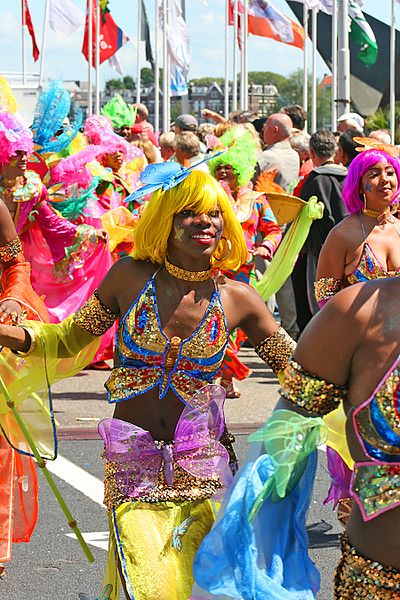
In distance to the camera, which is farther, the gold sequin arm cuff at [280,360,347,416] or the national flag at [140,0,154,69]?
the national flag at [140,0,154,69]

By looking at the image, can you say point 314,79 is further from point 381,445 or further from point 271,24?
point 381,445

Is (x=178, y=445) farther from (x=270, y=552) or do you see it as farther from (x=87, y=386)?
(x=87, y=386)

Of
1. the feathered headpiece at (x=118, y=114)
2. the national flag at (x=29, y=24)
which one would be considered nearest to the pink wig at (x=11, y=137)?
the feathered headpiece at (x=118, y=114)

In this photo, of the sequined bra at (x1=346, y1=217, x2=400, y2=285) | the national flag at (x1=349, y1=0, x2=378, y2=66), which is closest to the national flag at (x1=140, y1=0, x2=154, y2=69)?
the national flag at (x1=349, y1=0, x2=378, y2=66)

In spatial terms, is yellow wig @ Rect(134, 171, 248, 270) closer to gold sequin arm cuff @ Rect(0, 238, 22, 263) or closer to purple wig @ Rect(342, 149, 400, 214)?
gold sequin arm cuff @ Rect(0, 238, 22, 263)

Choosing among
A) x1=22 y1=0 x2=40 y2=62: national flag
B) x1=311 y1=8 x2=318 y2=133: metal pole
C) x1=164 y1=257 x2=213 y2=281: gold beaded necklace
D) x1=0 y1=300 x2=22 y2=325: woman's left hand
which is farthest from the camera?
x1=22 y1=0 x2=40 y2=62: national flag

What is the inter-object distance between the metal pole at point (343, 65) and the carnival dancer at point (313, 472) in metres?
13.1

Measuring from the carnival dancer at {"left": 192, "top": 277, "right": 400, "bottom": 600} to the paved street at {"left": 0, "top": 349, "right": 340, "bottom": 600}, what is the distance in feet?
7.85

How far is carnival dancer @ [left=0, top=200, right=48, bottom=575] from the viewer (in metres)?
4.79

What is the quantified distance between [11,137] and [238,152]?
2520mm

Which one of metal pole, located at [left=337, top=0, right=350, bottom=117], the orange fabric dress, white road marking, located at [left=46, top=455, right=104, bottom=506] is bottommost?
white road marking, located at [left=46, top=455, right=104, bottom=506]

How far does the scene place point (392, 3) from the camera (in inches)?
759

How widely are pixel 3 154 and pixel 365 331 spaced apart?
3.77 metres

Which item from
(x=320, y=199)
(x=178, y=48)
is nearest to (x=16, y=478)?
(x=320, y=199)
